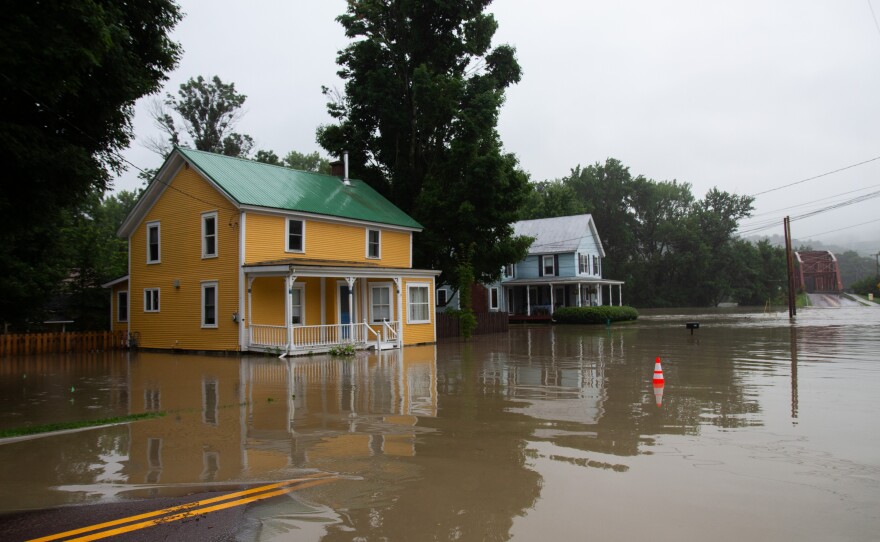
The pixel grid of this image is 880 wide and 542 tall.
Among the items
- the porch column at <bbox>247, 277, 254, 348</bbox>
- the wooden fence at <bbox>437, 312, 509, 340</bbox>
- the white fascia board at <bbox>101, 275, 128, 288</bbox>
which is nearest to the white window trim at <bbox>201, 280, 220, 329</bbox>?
the porch column at <bbox>247, 277, 254, 348</bbox>

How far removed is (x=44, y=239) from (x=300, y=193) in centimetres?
1121

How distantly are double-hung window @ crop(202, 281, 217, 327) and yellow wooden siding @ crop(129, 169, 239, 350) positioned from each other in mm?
214

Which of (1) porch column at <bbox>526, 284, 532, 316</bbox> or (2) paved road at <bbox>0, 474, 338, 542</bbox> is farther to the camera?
(1) porch column at <bbox>526, 284, 532, 316</bbox>

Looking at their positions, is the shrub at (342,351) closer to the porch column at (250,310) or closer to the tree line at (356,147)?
the porch column at (250,310)

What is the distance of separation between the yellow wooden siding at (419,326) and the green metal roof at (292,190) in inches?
135

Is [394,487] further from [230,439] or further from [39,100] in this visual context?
[39,100]

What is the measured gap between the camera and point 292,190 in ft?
87.8

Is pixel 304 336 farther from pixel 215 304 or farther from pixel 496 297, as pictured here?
pixel 496 297

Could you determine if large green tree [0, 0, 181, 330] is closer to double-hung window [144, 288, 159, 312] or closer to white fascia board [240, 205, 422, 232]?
white fascia board [240, 205, 422, 232]

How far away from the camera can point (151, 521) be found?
5.49m

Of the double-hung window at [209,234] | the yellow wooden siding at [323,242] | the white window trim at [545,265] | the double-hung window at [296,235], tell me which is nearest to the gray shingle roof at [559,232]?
the white window trim at [545,265]

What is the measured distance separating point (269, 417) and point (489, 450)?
4132mm

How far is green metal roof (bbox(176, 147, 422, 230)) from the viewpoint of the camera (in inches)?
957

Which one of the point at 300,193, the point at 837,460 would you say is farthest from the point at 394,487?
the point at 300,193
